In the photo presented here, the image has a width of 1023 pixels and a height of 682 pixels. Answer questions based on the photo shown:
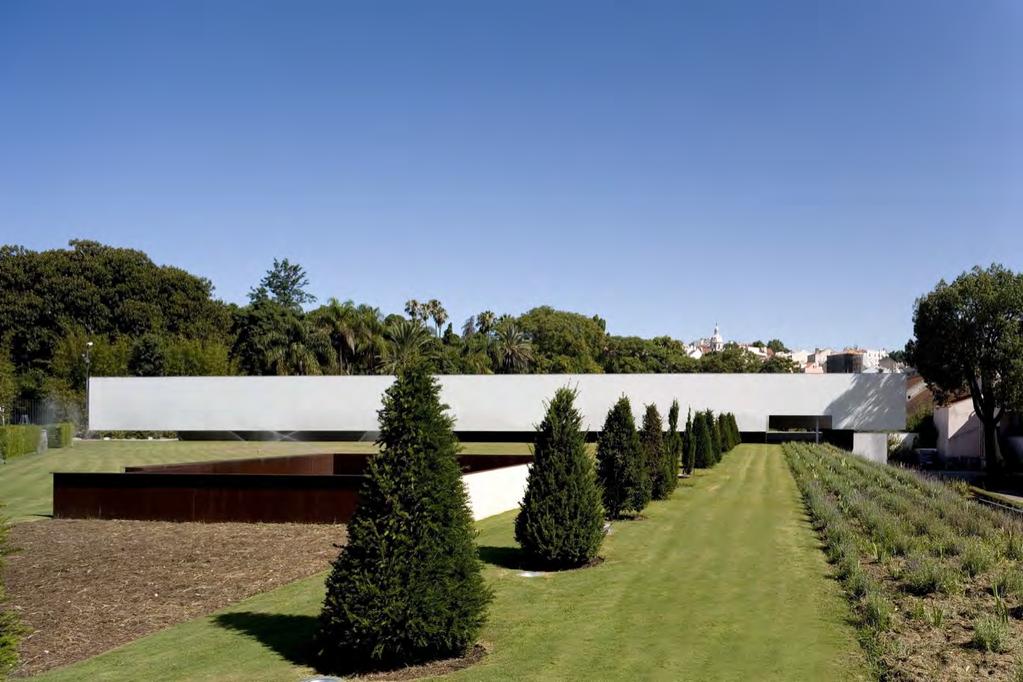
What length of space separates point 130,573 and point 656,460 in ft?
38.7

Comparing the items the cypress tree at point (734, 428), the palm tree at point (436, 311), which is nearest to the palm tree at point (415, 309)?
the palm tree at point (436, 311)

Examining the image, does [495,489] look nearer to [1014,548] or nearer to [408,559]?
[1014,548]

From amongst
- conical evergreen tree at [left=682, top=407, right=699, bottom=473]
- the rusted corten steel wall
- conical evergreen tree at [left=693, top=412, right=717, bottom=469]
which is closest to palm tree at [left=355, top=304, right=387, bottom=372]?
conical evergreen tree at [left=693, top=412, right=717, bottom=469]

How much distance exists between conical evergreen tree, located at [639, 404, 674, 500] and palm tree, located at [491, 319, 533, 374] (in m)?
60.9

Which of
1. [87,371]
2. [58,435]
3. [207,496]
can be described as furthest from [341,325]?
[207,496]

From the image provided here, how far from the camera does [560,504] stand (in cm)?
1242

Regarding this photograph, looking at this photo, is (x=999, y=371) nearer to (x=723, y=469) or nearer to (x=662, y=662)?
(x=723, y=469)

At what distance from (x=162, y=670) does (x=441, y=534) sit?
301 cm

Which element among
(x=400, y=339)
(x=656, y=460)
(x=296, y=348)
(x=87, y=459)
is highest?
(x=400, y=339)

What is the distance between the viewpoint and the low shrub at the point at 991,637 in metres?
7.87

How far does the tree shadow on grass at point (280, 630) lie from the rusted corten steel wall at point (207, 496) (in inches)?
283

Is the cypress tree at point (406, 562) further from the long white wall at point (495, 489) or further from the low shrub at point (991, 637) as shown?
the long white wall at point (495, 489)

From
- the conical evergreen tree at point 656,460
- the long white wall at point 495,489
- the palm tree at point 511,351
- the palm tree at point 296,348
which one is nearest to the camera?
the long white wall at point 495,489

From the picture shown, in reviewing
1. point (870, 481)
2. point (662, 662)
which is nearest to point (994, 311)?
point (870, 481)
